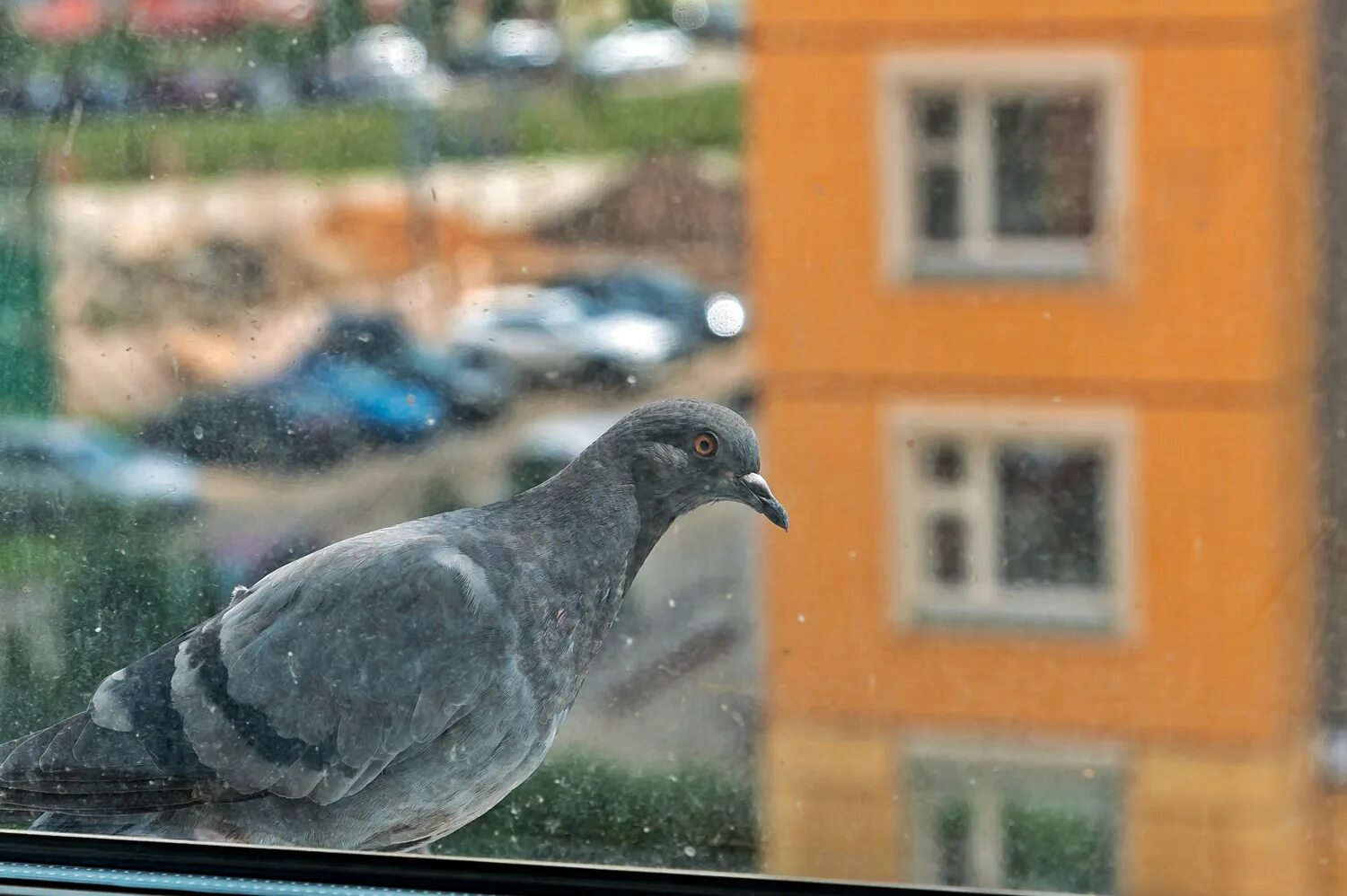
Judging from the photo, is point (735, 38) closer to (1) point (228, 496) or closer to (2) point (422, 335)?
(2) point (422, 335)

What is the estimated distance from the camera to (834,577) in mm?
1229

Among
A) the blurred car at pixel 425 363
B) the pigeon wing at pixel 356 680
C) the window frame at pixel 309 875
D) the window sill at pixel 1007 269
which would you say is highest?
the window sill at pixel 1007 269

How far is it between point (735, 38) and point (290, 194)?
1.21ft

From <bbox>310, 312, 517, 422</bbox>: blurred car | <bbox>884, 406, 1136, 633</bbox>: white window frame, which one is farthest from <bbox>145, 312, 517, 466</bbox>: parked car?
<bbox>884, 406, 1136, 633</bbox>: white window frame

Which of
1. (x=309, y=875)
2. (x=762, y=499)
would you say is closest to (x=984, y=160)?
(x=762, y=499)

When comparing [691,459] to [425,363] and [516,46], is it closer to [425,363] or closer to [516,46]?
[425,363]

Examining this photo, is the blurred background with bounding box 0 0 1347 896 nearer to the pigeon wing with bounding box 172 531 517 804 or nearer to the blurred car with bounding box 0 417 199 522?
the blurred car with bounding box 0 417 199 522

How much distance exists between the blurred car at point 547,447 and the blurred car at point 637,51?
270mm

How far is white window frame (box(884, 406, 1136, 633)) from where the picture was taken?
3.94 feet

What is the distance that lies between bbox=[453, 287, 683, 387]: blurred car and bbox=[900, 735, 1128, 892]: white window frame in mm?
387

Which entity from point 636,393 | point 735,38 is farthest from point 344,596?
point 735,38

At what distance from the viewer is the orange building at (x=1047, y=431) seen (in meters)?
1.16

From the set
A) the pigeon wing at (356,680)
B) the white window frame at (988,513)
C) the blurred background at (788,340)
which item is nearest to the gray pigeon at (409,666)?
the pigeon wing at (356,680)

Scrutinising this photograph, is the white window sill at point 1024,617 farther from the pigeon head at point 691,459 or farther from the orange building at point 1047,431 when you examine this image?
the pigeon head at point 691,459
